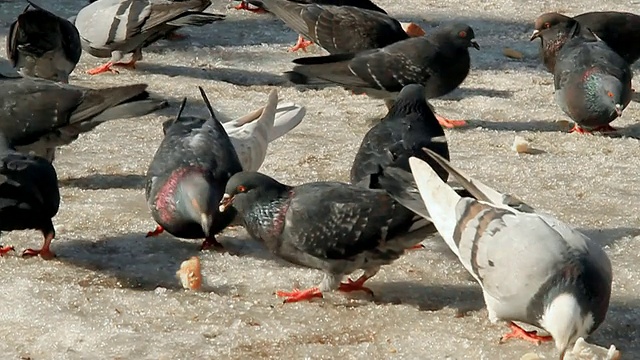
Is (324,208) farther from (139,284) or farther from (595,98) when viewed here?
(595,98)

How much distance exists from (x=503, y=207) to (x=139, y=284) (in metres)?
1.78

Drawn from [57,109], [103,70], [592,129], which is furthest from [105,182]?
[592,129]

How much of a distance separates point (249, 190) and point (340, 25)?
3577 millimetres

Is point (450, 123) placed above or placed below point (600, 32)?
below

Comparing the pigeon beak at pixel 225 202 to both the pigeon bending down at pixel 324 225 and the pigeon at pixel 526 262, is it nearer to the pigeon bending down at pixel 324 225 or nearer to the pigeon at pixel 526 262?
the pigeon bending down at pixel 324 225

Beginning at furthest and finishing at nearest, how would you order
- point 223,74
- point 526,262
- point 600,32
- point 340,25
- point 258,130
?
point 223,74, point 600,32, point 340,25, point 258,130, point 526,262

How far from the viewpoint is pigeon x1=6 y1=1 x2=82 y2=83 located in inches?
312

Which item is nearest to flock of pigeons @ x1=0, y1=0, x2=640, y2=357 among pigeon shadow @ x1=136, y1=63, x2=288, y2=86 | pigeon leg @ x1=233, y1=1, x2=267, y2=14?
pigeon shadow @ x1=136, y1=63, x2=288, y2=86

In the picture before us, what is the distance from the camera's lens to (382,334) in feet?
15.8

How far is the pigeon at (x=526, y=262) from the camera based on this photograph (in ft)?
14.3

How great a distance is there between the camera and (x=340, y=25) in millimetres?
8531

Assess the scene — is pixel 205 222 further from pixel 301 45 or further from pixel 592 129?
pixel 301 45

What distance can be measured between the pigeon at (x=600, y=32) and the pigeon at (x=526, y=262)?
4.00 m

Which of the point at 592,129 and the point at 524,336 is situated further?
the point at 592,129
